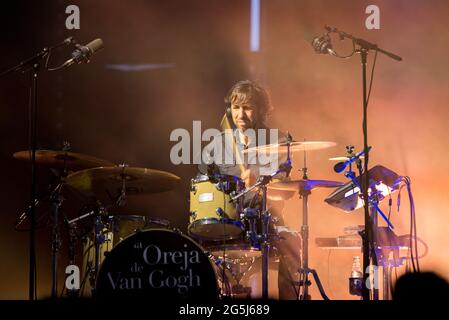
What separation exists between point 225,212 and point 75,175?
1.11m

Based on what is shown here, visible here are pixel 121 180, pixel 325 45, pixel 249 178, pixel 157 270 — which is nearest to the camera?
pixel 157 270

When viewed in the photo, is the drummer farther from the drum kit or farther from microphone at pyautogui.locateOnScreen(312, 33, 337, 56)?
microphone at pyautogui.locateOnScreen(312, 33, 337, 56)

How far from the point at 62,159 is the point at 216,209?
1222 mm

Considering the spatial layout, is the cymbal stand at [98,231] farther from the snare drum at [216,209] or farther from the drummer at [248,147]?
the drummer at [248,147]

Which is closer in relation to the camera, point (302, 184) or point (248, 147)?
point (302, 184)

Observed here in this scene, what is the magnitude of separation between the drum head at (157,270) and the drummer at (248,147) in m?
1.19

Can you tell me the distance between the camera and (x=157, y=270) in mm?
3939

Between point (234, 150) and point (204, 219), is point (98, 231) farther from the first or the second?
point (234, 150)

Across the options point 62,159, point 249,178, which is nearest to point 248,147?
point 249,178

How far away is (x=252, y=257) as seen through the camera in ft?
17.5

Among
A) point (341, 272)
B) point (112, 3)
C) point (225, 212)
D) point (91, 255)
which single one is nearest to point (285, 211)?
point (341, 272)

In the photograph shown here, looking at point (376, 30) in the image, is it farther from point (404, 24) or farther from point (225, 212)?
point (225, 212)

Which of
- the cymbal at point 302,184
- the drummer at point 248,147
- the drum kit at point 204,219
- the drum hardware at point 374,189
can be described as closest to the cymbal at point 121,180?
the drum kit at point 204,219

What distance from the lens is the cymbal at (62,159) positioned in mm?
4879
